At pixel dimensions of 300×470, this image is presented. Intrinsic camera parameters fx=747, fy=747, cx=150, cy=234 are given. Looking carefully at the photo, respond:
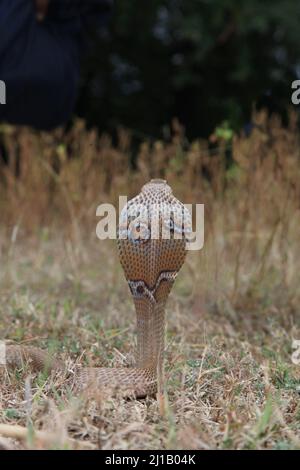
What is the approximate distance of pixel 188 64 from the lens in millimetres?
9320

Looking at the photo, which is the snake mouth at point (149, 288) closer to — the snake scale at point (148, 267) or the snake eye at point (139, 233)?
the snake scale at point (148, 267)

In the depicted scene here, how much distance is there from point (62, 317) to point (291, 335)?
1051 mm

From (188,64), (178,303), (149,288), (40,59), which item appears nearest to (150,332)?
(149,288)

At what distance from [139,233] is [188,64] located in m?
7.31

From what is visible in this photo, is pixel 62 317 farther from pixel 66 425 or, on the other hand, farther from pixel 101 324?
pixel 66 425

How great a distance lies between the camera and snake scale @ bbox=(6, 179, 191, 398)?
2.30m

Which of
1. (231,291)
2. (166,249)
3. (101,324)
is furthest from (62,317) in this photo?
(166,249)

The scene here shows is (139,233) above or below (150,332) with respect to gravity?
above

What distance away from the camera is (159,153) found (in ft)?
15.0

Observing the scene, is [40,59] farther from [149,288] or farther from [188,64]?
[188,64]

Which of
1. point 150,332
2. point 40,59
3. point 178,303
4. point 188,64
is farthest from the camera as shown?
point 188,64

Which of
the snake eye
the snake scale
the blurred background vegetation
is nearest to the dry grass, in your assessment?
the snake scale

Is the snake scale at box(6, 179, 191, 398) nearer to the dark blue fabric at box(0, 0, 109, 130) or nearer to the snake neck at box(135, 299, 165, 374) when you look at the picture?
the snake neck at box(135, 299, 165, 374)

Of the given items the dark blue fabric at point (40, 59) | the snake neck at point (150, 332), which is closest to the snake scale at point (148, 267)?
the snake neck at point (150, 332)
